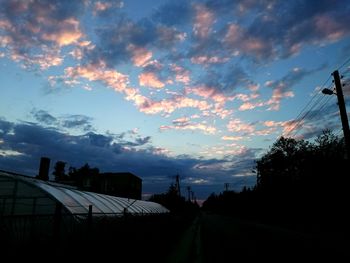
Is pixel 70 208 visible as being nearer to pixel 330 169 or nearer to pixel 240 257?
pixel 240 257

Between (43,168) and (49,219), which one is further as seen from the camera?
(43,168)

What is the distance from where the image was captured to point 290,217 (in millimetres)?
48188

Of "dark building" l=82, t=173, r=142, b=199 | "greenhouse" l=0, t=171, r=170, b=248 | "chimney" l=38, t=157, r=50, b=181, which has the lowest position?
"greenhouse" l=0, t=171, r=170, b=248

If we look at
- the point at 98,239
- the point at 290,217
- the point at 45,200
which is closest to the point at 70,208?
the point at 45,200

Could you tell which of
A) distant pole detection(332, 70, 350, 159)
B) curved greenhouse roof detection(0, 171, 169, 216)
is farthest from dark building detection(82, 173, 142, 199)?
curved greenhouse roof detection(0, 171, 169, 216)

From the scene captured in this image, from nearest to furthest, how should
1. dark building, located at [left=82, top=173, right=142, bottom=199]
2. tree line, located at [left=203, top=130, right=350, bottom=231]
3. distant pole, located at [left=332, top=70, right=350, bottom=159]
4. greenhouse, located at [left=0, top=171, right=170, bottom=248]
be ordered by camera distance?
1. greenhouse, located at [left=0, top=171, right=170, bottom=248]
2. distant pole, located at [left=332, top=70, right=350, bottom=159]
3. tree line, located at [left=203, top=130, right=350, bottom=231]
4. dark building, located at [left=82, top=173, right=142, bottom=199]

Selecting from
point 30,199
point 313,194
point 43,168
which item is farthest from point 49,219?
point 313,194

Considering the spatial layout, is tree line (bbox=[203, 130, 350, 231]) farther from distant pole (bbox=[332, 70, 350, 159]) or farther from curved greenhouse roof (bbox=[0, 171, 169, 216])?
curved greenhouse roof (bbox=[0, 171, 169, 216])

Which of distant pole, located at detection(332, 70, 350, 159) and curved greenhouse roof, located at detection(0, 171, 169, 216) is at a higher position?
distant pole, located at detection(332, 70, 350, 159)

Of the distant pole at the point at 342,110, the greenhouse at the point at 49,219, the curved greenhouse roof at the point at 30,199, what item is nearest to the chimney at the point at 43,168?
the greenhouse at the point at 49,219

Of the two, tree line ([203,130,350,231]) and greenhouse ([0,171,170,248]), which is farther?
tree line ([203,130,350,231])

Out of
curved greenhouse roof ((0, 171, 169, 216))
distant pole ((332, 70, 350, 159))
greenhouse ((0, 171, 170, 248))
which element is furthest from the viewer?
distant pole ((332, 70, 350, 159))

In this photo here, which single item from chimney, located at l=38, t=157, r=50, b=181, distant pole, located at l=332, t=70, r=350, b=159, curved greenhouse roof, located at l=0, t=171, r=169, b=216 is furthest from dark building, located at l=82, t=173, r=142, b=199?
curved greenhouse roof, located at l=0, t=171, r=169, b=216

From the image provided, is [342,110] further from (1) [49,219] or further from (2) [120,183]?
(2) [120,183]
